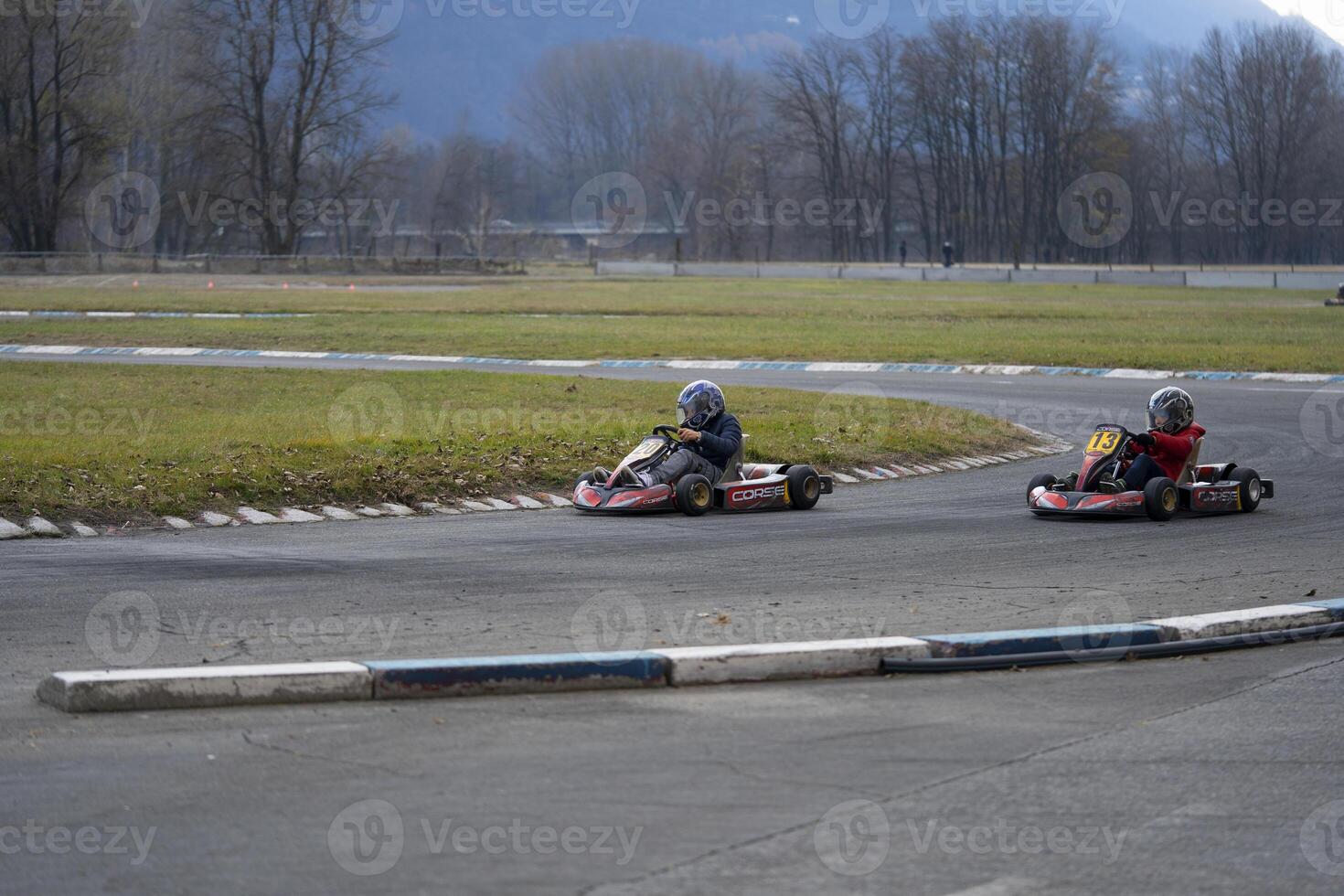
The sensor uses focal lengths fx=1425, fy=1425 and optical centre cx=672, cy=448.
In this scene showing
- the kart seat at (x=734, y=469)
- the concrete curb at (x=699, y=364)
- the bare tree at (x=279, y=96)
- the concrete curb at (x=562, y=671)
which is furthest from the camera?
the bare tree at (x=279, y=96)

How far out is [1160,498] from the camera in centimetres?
1111

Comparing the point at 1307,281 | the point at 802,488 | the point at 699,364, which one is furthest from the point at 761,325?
the point at 1307,281

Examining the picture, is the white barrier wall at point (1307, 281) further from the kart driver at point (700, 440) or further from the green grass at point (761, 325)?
the kart driver at point (700, 440)

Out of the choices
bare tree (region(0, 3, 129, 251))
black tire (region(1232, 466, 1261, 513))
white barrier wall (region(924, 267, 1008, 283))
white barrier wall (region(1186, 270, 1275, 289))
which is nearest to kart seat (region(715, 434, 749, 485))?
black tire (region(1232, 466, 1261, 513))

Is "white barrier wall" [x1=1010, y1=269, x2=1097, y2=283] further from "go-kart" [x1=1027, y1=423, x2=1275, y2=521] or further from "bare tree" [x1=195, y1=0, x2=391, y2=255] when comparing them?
"go-kart" [x1=1027, y1=423, x2=1275, y2=521]

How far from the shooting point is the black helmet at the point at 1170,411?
1161cm

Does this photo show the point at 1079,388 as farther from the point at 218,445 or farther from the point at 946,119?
the point at 946,119

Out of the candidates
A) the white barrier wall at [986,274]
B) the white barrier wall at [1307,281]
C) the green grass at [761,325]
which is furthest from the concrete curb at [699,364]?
the white barrier wall at [1307,281]

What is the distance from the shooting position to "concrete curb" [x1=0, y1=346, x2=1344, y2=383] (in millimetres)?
25188

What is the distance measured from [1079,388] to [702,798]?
63.3ft

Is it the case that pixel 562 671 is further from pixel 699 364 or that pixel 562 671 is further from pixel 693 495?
pixel 699 364

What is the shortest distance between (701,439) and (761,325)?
78.5 feet

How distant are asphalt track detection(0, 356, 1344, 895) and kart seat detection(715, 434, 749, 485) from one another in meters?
2.07

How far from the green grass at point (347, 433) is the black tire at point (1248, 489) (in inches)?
152
